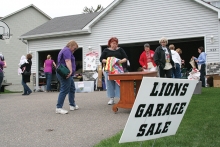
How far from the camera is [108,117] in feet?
22.1

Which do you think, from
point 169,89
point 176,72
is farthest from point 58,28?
point 169,89

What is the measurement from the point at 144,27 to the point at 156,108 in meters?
13.6

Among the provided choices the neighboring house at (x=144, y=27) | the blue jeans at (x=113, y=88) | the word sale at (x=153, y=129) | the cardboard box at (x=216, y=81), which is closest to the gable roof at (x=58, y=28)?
the neighboring house at (x=144, y=27)

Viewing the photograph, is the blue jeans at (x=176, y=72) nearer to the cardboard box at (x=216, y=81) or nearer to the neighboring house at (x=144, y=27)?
the cardboard box at (x=216, y=81)

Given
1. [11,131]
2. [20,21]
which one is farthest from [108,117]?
[20,21]

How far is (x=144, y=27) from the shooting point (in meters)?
16.5

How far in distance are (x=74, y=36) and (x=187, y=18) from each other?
664 centimetres

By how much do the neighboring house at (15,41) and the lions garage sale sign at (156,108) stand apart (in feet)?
87.2

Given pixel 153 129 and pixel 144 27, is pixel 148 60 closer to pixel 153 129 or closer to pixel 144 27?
pixel 144 27

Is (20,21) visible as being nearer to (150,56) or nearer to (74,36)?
(74,36)

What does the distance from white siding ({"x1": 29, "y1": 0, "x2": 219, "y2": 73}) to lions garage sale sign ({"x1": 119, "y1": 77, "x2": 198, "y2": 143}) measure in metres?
12.1

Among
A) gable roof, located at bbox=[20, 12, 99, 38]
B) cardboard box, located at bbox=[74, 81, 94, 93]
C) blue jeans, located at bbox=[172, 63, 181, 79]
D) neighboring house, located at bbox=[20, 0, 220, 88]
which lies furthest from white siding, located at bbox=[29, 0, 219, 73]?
blue jeans, located at bbox=[172, 63, 181, 79]

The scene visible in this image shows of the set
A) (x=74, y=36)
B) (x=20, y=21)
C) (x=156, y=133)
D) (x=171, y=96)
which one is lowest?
(x=156, y=133)

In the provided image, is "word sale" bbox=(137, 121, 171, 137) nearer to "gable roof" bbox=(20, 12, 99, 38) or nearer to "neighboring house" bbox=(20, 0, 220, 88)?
"neighboring house" bbox=(20, 0, 220, 88)
